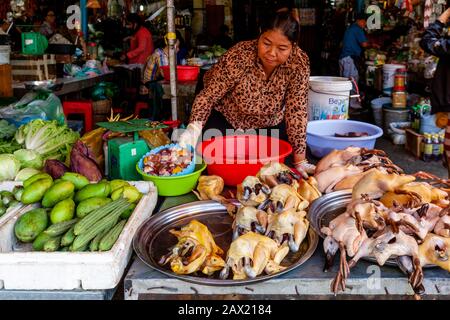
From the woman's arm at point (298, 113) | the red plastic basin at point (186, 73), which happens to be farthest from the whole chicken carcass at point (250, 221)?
the red plastic basin at point (186, 73)

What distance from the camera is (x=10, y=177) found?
2.14 m

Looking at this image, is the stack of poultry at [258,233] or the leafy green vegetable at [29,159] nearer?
the stack of poultry at [258,233]

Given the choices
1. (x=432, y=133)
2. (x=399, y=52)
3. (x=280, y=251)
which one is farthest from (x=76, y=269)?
(x=399, y=52)

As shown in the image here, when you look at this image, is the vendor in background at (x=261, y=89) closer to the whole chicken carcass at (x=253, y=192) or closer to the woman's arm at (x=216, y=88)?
the woman's arm at (x=216, y=88)

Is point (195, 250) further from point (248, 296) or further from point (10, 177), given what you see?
point (10, 177)

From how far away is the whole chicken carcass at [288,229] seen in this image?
149cm

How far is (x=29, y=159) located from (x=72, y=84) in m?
3.70

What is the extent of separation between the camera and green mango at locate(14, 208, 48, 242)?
1582 mm

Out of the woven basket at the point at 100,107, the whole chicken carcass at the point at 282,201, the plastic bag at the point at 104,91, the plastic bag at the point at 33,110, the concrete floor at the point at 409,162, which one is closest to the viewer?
the whole chicken carcass at the point at 282,201

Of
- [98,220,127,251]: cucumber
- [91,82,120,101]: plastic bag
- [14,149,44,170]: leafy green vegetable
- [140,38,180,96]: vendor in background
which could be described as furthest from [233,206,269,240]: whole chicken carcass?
[91,82,120,101]: plastic bag

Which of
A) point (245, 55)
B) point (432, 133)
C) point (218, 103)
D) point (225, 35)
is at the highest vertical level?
point (225, 35)

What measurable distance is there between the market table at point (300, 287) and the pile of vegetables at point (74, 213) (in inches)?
7.6

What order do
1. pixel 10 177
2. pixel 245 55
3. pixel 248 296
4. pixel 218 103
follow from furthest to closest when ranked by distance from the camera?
pixel 218 103 → pixel 245 55 → pixel 10 177 → pixel 248 296
